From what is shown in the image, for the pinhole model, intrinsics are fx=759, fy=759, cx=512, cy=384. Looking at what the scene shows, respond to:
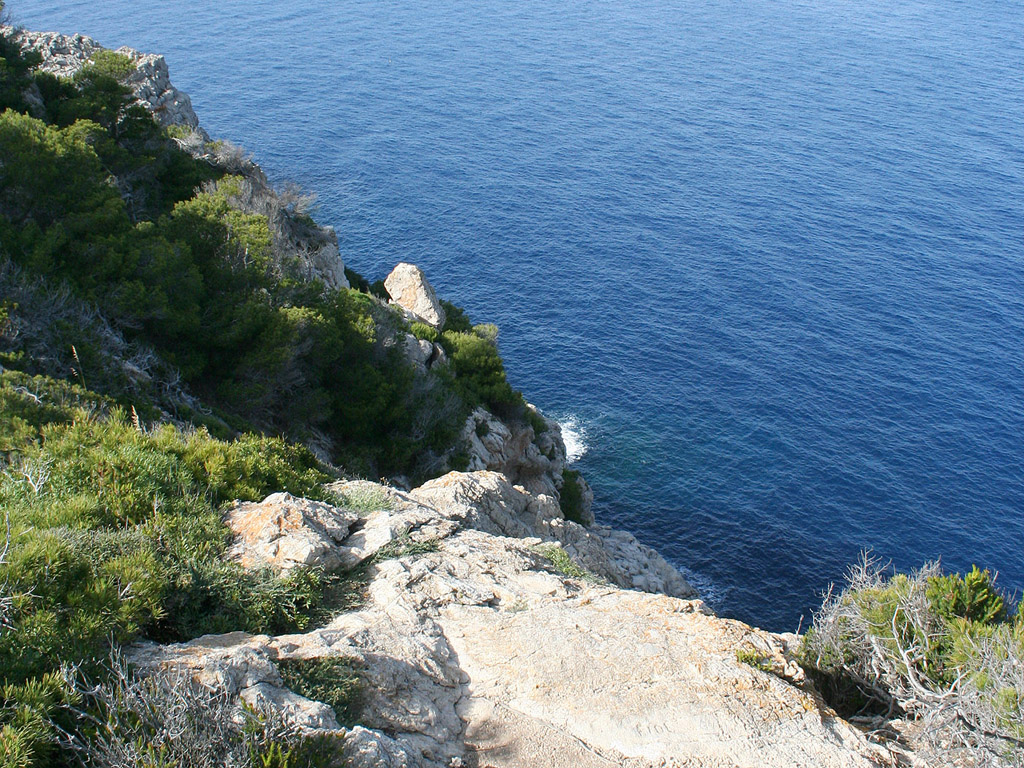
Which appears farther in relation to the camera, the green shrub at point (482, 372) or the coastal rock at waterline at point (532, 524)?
the green shrub at point (482, 372)

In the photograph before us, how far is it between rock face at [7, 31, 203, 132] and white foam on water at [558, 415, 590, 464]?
3699cm

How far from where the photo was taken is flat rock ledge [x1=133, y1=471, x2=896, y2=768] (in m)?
10.4

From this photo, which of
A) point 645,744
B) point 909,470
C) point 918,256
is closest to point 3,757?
point 645,744

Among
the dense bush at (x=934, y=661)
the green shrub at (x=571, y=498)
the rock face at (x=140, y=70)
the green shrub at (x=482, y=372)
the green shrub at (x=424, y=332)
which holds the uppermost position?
the rock face at (x=140, y=70)

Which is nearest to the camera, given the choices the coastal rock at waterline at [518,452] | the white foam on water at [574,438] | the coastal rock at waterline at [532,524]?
the coastal rock at waterline at [532,524]

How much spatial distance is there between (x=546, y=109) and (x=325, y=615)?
121411 millimetres

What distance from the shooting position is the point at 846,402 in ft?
220

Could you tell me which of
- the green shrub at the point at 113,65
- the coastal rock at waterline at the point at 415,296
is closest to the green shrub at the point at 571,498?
the coastal rock at waterline at the point at 415,296

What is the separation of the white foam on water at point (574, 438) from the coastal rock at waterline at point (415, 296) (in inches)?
611

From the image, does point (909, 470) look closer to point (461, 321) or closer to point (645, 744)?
point (461, 321)

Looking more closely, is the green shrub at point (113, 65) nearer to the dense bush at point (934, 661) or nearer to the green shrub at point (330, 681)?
the green shrub at point (330, 681)

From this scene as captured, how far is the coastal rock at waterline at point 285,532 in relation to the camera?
1307cm

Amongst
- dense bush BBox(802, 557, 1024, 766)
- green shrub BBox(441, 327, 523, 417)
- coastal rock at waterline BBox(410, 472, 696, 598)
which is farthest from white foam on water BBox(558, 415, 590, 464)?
dense bush BBox(802, 557, 1024, 766)

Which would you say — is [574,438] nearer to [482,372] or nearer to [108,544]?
[482,372]
